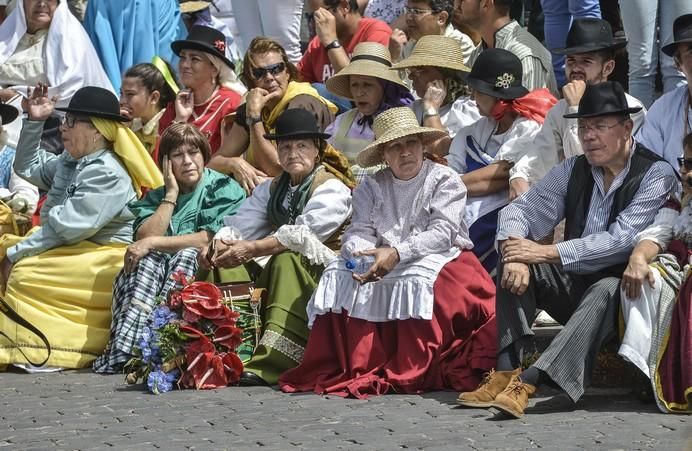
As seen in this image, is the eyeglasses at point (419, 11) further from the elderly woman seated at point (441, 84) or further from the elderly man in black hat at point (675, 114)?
the elderly man in black hat at point (675, 114)

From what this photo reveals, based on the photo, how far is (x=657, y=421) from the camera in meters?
6.64

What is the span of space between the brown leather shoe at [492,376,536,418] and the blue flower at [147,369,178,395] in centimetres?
196

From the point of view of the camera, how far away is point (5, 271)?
9.43 meters

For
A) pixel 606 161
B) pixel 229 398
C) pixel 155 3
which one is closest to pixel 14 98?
pixel 155 3

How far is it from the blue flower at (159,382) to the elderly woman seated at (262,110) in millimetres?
1764

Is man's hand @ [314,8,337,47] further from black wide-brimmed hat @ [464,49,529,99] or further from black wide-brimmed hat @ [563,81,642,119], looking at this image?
black wide-brimmed hat @ [563,81,642,119]

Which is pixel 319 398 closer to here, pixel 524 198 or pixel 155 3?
pixel 524 198

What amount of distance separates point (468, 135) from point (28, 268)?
2.87 meters

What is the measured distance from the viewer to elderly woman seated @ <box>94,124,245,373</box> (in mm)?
8641

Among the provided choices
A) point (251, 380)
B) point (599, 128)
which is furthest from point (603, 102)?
point (251, 380)

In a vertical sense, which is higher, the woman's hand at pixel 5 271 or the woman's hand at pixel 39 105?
the woman's hand at pixel 39 105

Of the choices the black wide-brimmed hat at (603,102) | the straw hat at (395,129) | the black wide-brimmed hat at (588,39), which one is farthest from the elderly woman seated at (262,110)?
the black wide-brimmed hat at (603,102)

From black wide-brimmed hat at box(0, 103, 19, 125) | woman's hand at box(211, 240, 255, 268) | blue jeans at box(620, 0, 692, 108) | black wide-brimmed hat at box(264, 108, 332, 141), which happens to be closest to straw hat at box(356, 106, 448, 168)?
black wide-brimmed hat at box(264, 108, 332, 141)

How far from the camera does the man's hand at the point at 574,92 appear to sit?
26.5 ft
